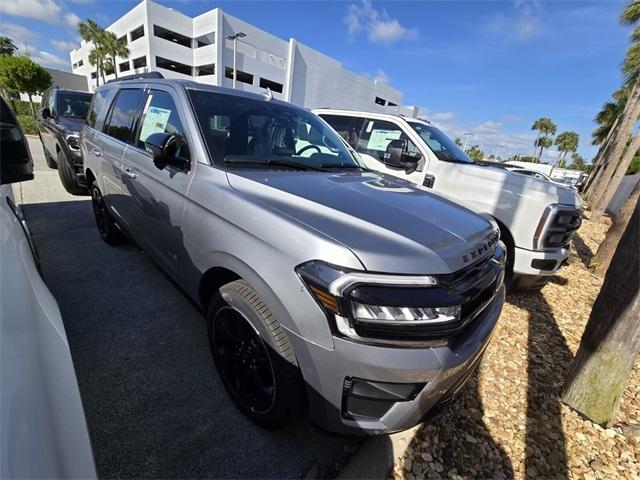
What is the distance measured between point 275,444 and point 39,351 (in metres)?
1.41

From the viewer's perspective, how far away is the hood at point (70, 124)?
5.89 meters

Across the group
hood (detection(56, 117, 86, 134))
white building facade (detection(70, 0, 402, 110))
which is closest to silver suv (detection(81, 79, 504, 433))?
hood (detection(56, 117, 86, 134))

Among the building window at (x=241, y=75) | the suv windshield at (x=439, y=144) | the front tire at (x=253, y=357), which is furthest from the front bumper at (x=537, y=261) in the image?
the building window at (x=241, y=75)

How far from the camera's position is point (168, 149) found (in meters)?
2.23

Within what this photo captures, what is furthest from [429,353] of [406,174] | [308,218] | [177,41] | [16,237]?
[177,41]

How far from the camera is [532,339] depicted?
3.39m

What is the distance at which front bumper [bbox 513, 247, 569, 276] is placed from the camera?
142 inches

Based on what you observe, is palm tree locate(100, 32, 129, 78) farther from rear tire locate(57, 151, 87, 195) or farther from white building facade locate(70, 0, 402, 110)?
rear tire locate(57, 151, 87, 195)

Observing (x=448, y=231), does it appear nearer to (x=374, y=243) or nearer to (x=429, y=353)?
(x=374, y=243)

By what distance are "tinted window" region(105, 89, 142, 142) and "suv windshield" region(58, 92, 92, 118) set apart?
5.10 m

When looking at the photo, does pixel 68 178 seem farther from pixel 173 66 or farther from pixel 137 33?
pixel 137 33

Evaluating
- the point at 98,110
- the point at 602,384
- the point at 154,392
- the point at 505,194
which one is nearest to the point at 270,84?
the point at 98,110

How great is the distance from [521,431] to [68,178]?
7907 millimetres

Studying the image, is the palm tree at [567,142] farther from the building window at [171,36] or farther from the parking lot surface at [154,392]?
the parking lot surface at [154,392]
